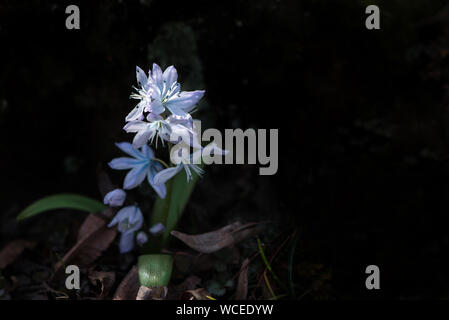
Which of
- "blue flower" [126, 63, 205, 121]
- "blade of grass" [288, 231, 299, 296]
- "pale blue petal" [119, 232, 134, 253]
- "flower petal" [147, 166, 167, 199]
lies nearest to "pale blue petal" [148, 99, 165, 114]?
"blue flower" [126, 63, 205, 121]

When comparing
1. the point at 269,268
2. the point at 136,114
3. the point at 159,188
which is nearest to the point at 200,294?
the point at 269,268

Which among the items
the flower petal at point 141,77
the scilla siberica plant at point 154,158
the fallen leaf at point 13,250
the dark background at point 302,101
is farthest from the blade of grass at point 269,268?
the fallen leaf at point 13,250

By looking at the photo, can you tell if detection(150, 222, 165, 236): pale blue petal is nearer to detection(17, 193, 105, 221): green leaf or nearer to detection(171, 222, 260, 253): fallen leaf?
detection(171, 222, 260, 253): fallen leaf

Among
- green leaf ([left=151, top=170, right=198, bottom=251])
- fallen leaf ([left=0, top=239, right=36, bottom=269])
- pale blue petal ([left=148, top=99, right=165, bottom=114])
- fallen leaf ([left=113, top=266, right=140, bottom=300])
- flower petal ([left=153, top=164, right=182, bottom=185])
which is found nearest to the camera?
pale blue petal ([left=148, top=99, right=165, bottom=114])

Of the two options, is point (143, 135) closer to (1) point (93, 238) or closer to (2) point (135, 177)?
(2) point (135, 177)

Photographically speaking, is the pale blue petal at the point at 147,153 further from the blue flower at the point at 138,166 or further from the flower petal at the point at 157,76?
the flower petal at the point at 157,76

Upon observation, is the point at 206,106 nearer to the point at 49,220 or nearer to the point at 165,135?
the point at 165,135
